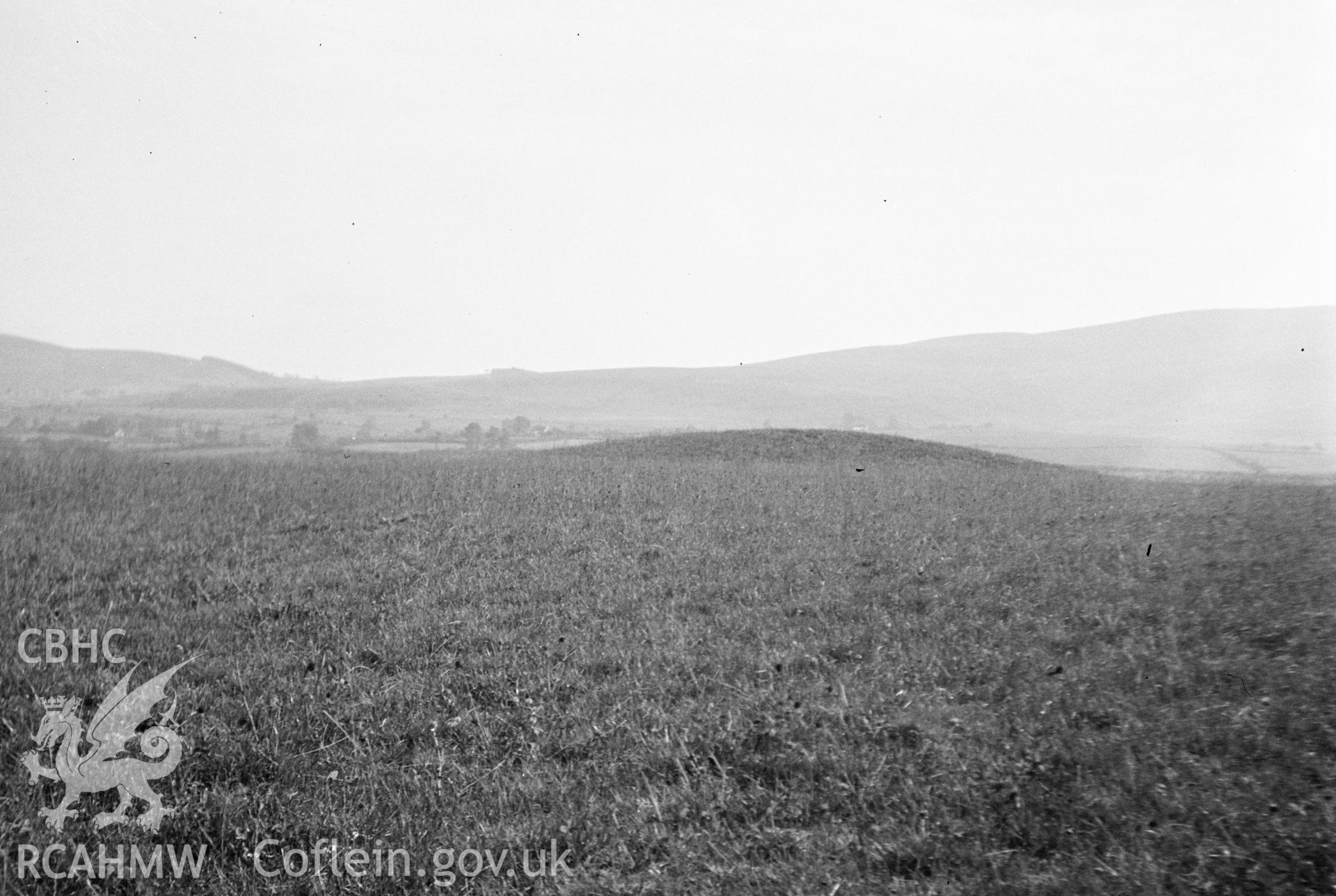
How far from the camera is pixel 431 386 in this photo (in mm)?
127688

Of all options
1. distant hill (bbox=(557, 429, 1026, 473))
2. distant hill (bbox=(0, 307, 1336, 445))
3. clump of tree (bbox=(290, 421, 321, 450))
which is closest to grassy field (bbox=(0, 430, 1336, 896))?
distant hill (bbox=(557, 429, 1026, 473))

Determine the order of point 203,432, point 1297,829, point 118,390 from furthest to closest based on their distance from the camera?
point 118,390, point 203,432, point 1297,829

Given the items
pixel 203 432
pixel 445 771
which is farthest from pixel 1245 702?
pixel 203 432

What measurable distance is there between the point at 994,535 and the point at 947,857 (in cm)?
854

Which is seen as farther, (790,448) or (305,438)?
(305,438)

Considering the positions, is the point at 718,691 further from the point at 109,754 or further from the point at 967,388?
the point at 967,388

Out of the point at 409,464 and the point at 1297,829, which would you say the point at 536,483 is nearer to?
the point at 409,464

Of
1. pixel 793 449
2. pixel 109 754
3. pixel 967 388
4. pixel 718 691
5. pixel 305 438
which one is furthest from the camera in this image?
pixel 967 388

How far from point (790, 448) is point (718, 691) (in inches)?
803

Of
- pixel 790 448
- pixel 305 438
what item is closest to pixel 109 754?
pixel 790 448

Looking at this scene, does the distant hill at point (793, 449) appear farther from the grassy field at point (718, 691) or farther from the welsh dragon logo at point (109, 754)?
the welsh dragon logo at point (109, 754)

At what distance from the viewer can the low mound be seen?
25.5 meters

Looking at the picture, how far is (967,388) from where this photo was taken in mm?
134875

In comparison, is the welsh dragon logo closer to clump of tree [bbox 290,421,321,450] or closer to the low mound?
the low mound
